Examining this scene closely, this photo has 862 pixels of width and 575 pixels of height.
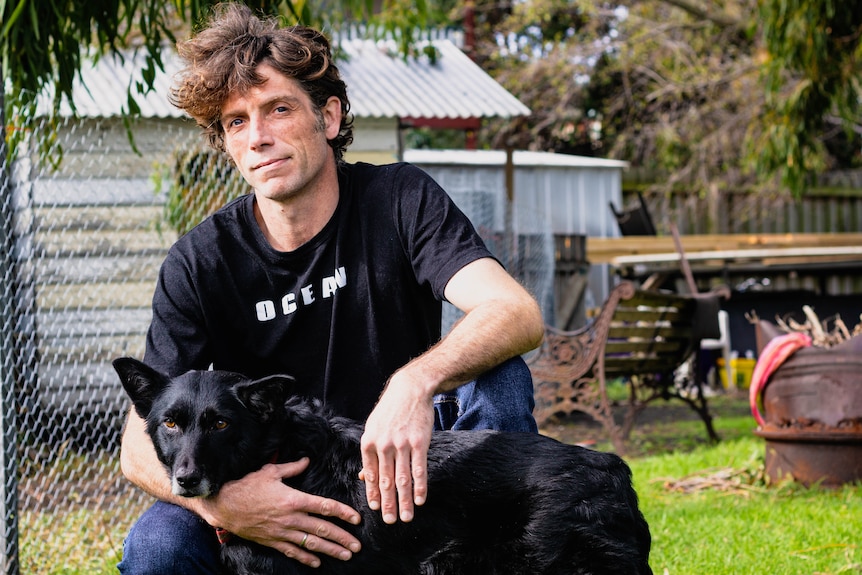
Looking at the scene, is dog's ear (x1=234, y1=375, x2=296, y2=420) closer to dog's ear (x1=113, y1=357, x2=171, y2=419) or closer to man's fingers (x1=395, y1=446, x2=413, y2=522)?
dog's ear (x1=113, y1=357, x2=171, y2=419)

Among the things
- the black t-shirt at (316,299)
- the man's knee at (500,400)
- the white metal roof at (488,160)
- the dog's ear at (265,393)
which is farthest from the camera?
the white metal roof at (488,160)

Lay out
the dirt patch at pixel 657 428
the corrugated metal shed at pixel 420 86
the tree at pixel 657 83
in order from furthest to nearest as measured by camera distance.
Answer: the tree at pixel 657 83 → the corrugated metal shed at pixel 420 86 → the dirt patch at pixel 657 428

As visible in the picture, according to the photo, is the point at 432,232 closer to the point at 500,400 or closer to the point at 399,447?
the point at 500,400

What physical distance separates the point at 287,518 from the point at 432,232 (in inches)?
35.0

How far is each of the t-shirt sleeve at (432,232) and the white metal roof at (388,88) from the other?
4752 millimetres

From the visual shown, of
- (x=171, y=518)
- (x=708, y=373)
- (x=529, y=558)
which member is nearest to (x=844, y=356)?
(x=529, y=558)

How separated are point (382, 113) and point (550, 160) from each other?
5253 millimetres

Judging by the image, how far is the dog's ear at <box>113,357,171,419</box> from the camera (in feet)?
7.80

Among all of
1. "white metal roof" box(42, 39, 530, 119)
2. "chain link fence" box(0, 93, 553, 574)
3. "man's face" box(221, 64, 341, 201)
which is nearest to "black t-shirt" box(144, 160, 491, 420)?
"man's face" box(221, 64, 341, 201)

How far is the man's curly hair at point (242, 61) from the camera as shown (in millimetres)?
2736

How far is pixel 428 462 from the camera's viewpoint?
229 centimetres

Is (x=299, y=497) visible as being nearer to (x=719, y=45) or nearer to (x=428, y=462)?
(x=428, y=462)

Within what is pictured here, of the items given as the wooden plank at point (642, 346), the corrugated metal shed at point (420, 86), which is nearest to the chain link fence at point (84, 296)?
the corrugated metal shed at point (420, 86)

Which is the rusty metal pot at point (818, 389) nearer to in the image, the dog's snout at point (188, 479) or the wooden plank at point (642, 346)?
the wooden plank at point (642, 346)
